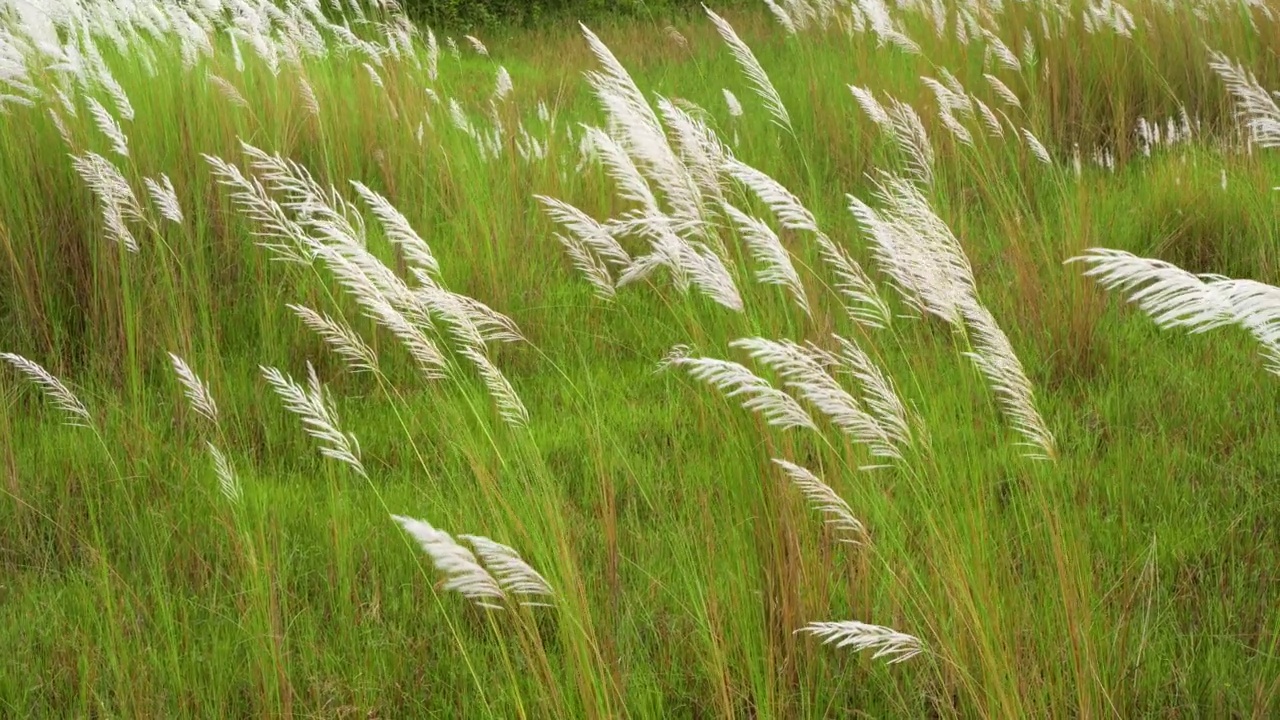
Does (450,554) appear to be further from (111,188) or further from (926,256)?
(111,188)

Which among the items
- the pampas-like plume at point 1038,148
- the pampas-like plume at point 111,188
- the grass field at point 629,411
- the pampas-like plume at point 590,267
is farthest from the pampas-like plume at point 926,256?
the pampas-like plume at point 111,188

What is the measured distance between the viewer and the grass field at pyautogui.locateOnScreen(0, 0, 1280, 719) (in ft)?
5.57

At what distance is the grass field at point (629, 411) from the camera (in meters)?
1.70

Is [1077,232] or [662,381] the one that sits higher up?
[1077,232]

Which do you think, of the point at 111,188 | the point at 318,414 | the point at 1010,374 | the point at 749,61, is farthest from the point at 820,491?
the point at 111,188

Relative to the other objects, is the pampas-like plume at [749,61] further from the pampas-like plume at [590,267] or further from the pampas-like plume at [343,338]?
the pampas-like plume at [343,338]

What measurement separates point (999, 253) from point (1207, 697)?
2229 millimetres

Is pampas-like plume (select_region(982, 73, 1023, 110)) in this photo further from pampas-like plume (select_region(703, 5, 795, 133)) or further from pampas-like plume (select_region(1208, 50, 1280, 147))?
pampas-like plume (select_region(703, 5, 795, 133))

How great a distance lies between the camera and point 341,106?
4559 millimetres

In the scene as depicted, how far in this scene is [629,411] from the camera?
2932mm

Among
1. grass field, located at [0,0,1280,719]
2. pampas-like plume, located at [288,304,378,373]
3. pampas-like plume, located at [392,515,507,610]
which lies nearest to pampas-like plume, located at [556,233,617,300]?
grass field, located at [0,0,1280,719]

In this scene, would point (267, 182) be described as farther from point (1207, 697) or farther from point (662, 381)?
point (1207, 697)

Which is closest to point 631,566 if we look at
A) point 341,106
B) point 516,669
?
point 516,669

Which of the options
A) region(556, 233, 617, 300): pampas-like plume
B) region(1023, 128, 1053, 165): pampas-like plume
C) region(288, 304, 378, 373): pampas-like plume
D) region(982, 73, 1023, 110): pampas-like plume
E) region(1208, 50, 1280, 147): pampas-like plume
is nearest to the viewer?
region(288, 304, 378, 373): pampas-like plume
